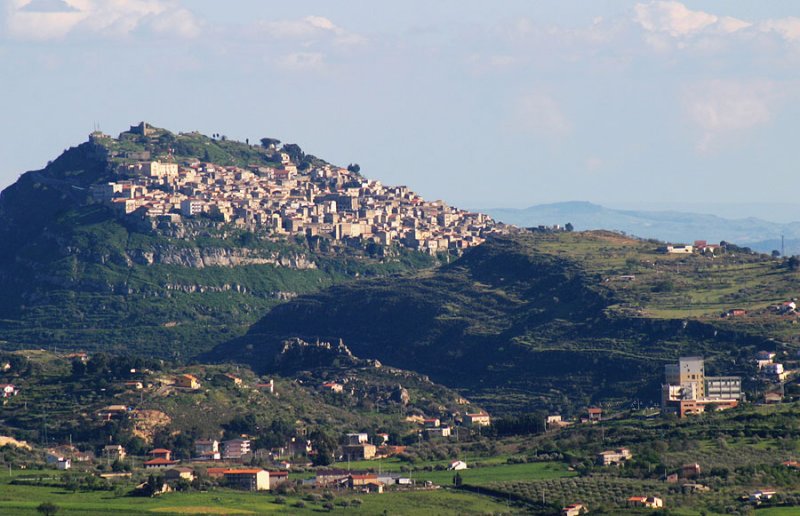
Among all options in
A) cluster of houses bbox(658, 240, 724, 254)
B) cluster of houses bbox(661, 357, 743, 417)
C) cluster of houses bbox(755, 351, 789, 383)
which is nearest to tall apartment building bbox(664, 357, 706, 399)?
cluster of houses bbox(661, 357, 743, 417)

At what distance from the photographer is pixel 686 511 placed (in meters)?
87.5

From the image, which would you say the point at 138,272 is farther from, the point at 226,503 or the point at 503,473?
the point at 226,503

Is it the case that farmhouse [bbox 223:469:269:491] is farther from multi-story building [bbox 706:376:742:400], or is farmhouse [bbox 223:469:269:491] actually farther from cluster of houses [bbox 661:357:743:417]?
multi-story building [bbox 706:376:742:400]

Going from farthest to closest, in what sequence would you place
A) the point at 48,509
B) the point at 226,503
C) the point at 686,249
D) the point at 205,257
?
the point at 205,257 → the point at 686,249 → the point at 226,503 → the point at 48,509

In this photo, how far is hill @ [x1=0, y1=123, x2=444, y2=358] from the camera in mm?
173625

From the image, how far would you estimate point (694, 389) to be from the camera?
407ft

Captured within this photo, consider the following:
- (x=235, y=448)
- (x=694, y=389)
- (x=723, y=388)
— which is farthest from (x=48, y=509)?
(x=723, y=388)

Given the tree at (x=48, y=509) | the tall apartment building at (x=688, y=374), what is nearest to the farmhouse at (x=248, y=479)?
the tree at (x=48, y=509)

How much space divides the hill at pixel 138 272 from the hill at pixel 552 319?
8.20 meters

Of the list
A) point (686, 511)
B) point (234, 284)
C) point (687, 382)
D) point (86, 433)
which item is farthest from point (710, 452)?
point (234, 284)

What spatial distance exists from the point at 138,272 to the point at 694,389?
2803 inches

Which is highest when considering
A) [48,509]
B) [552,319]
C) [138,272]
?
[138,272]

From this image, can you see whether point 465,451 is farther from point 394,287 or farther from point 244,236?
point 244,236

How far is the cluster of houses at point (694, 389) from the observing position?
119 m
